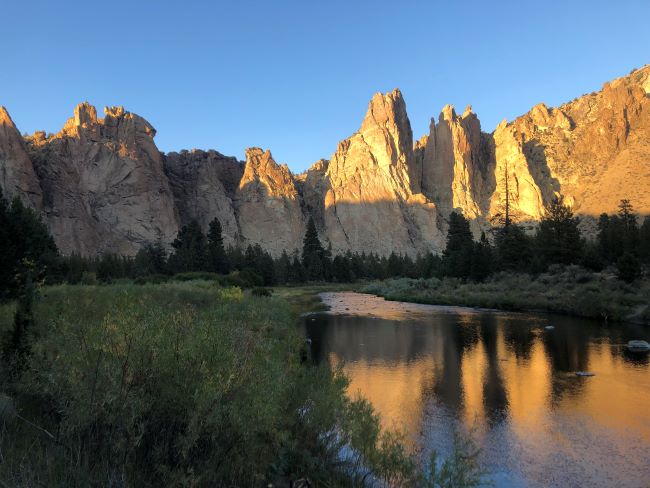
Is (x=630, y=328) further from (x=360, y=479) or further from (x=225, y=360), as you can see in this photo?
(x=225, y=360)

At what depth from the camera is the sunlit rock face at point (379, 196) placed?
17200 cm

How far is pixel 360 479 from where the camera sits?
25.4 ft

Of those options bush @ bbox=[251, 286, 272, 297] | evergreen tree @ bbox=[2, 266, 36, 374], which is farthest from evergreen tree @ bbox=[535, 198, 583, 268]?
evergreen tree @ bbox=[2, 266, 36, 374]

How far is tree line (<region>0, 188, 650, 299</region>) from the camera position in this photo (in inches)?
1053

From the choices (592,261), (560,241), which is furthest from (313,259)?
(592,261)

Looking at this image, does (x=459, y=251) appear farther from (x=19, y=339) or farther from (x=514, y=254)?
(x=19, y=339)

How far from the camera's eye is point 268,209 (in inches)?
7254

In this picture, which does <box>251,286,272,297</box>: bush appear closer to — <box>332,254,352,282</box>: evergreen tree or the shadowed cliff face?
<box>332,254,352,282</box>: evergreen tree

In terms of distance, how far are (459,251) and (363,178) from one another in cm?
10919

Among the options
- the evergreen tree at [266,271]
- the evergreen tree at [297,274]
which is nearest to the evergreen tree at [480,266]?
the evergreen tree at [266,271]

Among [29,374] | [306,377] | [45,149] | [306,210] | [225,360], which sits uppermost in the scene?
[45,149]

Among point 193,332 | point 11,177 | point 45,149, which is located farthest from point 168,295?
point 45,149

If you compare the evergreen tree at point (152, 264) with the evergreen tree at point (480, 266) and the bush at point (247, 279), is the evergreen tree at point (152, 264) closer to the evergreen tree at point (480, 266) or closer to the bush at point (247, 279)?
the bush at point (247, 279)

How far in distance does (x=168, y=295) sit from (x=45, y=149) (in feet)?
523
